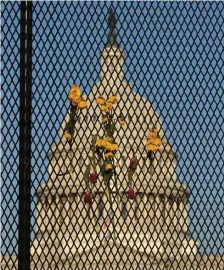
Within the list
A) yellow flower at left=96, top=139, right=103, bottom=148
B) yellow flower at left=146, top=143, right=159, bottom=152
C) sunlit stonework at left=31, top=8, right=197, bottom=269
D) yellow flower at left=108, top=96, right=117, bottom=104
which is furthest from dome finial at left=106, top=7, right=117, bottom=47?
yellow flower at left=146, top=143, right=159, bottom=152

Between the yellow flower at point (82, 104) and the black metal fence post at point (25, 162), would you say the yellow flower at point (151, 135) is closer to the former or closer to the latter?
the yellow flower at point (82, 104)

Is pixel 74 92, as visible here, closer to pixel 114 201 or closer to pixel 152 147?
pixel 152 147

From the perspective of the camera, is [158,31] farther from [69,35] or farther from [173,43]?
[69,35]

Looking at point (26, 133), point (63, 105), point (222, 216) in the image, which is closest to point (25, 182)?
point (26, 133)

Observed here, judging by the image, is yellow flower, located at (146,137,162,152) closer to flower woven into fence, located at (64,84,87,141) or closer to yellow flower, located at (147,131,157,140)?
yellow flower, located at (147,131,157,140)

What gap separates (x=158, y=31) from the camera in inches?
274

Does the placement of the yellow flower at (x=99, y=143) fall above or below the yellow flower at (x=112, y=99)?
below

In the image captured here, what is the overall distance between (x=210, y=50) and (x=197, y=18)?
0.27 metres

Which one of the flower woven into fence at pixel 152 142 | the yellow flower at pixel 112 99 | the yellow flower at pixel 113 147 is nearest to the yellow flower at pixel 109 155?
the yellow flower at pixel 113 147

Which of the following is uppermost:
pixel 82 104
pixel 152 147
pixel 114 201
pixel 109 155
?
pixel 82 104

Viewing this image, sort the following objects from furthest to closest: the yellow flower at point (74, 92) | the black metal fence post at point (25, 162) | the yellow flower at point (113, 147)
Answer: the yellow flower at point (113, 147), the yellow flower at point (74, 92), the black metal fence post at point (25, 162)

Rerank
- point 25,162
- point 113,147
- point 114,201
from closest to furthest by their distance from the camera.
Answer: point 25,162, point 113,147, point 114,201

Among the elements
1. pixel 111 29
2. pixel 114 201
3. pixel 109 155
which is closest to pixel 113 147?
pixel 109 155

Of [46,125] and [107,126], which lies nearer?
[46,125]
